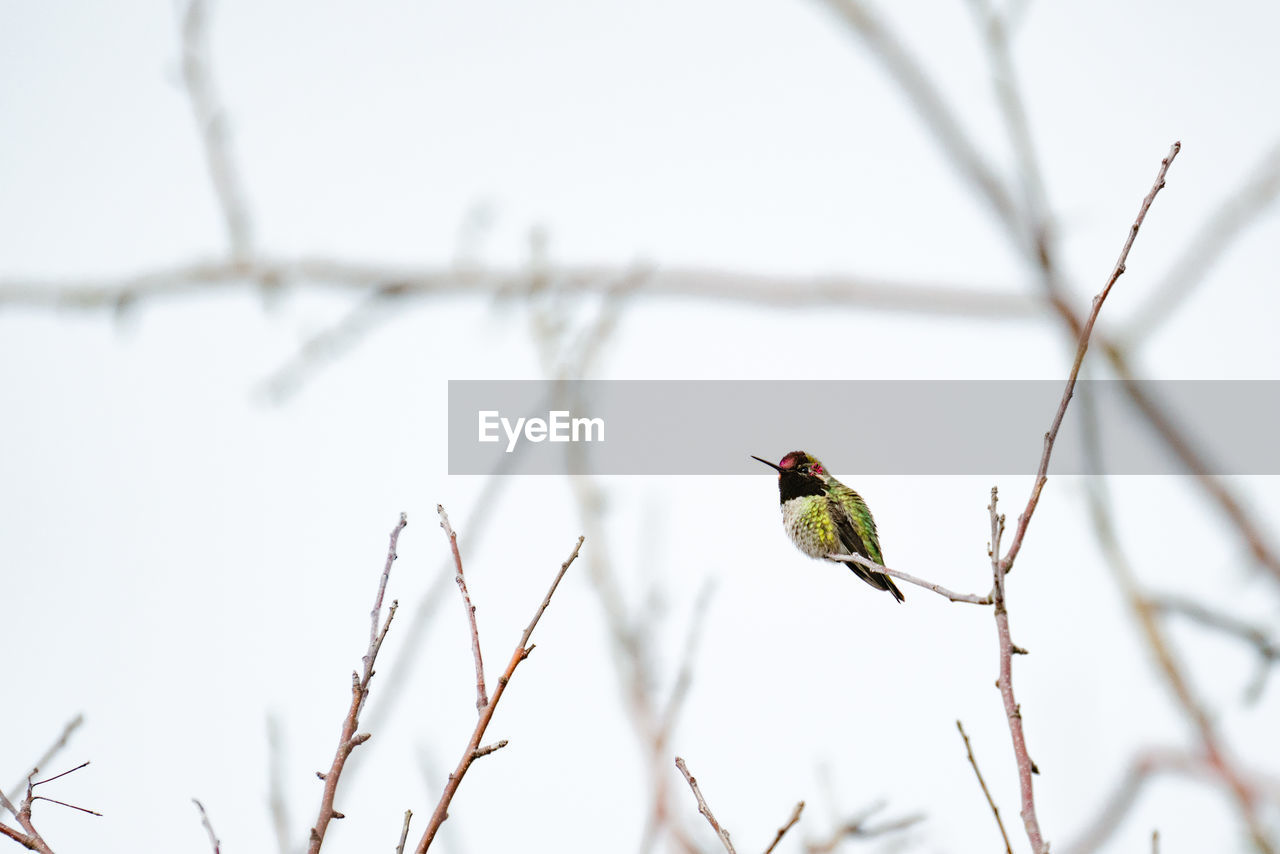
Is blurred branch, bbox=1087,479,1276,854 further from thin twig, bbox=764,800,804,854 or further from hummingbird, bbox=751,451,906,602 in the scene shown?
hummingbird, bbox=751,451,906,602

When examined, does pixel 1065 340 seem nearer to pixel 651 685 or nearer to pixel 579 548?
pixel 579 548

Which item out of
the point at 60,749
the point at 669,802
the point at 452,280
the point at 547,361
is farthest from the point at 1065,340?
the point at 60,749

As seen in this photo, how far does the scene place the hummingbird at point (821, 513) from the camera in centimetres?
818

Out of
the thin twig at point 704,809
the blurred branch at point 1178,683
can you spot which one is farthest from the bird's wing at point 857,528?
the blurred branch at point 1178,683

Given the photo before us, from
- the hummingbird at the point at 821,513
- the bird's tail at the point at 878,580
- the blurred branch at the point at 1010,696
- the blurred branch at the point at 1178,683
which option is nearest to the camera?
the blurred branch at the point at 1178,683

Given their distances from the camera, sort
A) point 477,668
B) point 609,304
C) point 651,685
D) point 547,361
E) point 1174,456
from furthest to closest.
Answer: point 547,361, point 651,685, point 477,668, point 609,304, point 1174,456

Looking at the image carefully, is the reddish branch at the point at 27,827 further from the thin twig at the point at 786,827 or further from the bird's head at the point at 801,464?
the bird's head at the point at 801,464

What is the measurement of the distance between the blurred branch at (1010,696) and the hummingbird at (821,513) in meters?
5.22

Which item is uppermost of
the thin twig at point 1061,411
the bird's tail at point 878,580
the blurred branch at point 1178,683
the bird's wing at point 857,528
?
the bird's wing at point 857,528

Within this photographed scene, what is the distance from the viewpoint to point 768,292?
4.30 feet

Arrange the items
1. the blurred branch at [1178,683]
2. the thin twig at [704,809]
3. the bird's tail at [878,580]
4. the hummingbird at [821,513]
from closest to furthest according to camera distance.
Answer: the blurred branch at [1178,683] < the thin twig at [704,809] < the bird's tail at [878,580] < the hummingbird at [821,513]

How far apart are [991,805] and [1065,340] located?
1335mm

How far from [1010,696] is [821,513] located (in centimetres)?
642

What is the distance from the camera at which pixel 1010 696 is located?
201 centimetres
